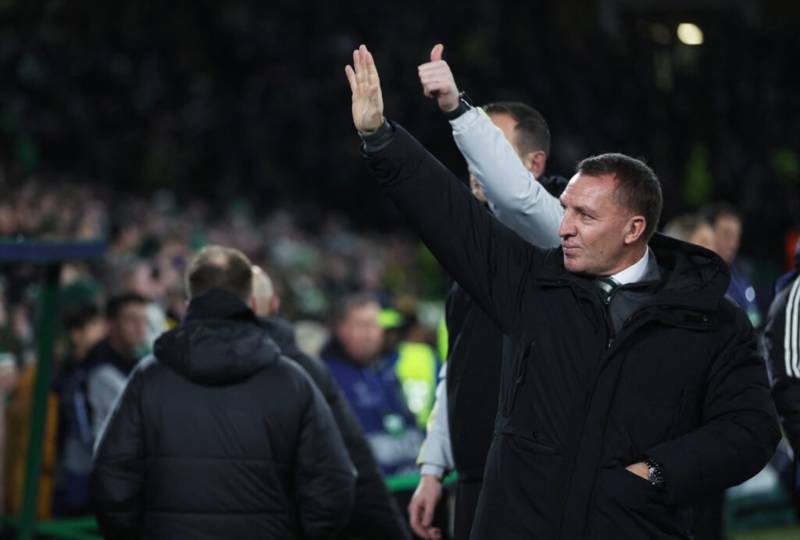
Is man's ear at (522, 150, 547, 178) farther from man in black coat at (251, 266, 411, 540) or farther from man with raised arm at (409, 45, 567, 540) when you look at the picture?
man in black coat at (251, 266, 411, 540)

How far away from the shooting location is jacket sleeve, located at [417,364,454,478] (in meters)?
4.90

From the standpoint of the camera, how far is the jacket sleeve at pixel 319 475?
4930 mm

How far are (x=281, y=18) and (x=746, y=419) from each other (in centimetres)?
1969

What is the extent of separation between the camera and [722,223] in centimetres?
766

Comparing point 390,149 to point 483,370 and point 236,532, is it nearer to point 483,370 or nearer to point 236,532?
point 483,370

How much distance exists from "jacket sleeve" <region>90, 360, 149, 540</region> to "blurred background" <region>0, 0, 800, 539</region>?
9.24 m

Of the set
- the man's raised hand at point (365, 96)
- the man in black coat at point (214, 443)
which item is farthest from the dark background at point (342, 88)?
the man's raised hand at point (365, 96)

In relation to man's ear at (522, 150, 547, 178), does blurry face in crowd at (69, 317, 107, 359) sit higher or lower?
lower

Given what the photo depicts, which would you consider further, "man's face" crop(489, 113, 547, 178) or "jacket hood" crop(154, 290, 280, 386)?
"jacket hood" crop(154, 290, 280, 386)

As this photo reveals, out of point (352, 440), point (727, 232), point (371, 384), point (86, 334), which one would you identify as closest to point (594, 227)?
point (352, 440)

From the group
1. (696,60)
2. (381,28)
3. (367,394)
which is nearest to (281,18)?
(381,28)

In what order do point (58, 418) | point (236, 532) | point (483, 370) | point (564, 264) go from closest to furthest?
point (564, 264) < point (483, 370) < point (236, 532) < point (58, 418)

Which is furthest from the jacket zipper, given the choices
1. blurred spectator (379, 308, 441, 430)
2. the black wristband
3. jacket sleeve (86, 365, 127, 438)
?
blurred spectator (379, 308, 441, 430)

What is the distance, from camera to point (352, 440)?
5695mm
